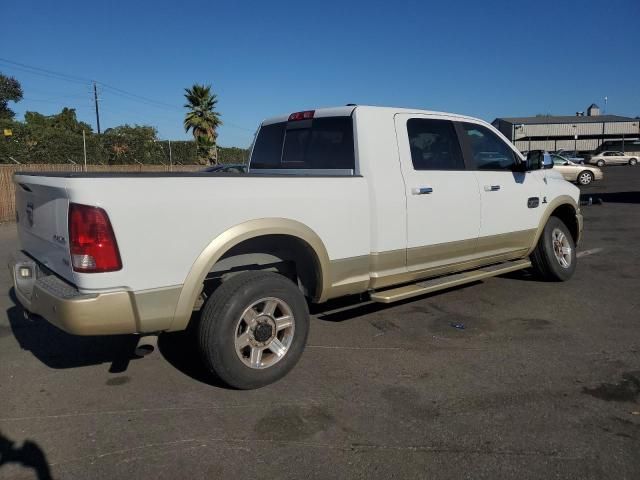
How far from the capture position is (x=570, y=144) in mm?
79312

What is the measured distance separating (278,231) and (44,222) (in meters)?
1.56

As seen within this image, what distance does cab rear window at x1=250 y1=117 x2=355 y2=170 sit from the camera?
15.1ft

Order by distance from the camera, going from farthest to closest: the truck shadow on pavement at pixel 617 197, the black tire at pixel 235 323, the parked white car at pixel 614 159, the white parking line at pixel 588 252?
the parked white car at pixel 614 159, the truck shadow on pavement at pixel 617 197, the white parking line at pixel 588 252, the black tire at pixel 235 323

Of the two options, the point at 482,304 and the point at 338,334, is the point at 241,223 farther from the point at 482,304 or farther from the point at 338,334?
the point at 482,304

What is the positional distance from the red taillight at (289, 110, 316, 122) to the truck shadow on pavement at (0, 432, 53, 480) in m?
3.47

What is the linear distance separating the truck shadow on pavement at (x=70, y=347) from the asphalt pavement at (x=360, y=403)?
2 centimetres

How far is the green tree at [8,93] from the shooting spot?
5497cm

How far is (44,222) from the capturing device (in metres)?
3.57

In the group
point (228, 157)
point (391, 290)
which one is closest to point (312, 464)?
point (391, 290)

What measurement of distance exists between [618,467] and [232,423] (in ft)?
7.04

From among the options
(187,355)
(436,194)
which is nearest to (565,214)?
(436,194)

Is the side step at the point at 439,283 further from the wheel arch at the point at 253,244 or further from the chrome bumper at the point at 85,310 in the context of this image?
the chrome bumper at the point at 85,310

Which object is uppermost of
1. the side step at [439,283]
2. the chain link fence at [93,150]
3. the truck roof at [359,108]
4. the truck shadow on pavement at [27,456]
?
the chain link fence at [93,150]

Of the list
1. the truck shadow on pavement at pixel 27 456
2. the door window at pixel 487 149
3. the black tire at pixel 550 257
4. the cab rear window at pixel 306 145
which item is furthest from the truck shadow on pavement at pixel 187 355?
the black tire at pixel 550 257
